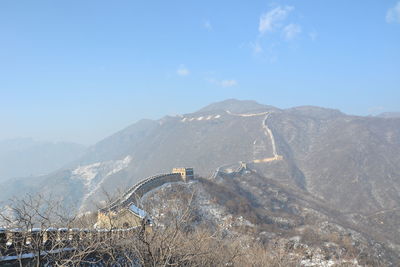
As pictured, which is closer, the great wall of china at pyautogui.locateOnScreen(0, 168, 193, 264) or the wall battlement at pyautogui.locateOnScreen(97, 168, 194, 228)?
the great wall of china at pyautogui.locateOnScreen(0, 168, 193, 264)

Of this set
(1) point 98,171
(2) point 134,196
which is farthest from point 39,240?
(1) point 98,171

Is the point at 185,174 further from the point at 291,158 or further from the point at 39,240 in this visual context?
the point at 291,158

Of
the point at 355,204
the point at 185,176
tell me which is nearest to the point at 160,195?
the point at 185,176

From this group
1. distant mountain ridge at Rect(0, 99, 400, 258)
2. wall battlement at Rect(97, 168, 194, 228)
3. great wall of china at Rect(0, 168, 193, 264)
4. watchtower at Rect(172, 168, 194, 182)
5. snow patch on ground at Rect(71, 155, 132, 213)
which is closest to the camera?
great wall of china at Rect(0, 168, 193, 264)

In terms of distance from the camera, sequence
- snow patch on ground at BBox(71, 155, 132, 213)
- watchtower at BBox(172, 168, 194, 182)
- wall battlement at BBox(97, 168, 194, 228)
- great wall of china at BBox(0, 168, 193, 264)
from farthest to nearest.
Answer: snow patch on ground at BBox(71, 155, 132, 213)
watchtower at BBox(172, 168, 194, 182)
wall battlement at BBox(97, 168, 194, 228)
great wall of china at BBox(0, 168, 193, 264)

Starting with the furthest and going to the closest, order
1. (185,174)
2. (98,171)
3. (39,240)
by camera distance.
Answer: (98,171) < (185,174) < (39,240)

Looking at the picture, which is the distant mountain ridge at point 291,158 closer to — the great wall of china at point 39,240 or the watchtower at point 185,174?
the watchtower at point 185,174

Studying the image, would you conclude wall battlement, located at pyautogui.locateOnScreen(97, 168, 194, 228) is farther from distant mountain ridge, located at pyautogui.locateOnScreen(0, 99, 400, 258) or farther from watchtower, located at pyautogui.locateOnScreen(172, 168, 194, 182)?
distant mountain ridge, located at pyautogui.locateOnScreen(0, 99, 400, 258)

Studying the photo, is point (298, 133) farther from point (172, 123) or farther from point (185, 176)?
point (185, 176)

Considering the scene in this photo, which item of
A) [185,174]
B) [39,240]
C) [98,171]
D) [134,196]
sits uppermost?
[39,240]

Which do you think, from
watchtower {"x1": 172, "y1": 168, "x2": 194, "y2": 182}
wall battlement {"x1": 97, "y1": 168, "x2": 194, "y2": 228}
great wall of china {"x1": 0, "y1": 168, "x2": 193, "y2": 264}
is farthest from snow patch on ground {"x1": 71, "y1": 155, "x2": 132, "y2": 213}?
great wall of china {"x1": 0, "y1": 168, "x2": 193, "y2": 264}

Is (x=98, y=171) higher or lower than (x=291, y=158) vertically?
lower
